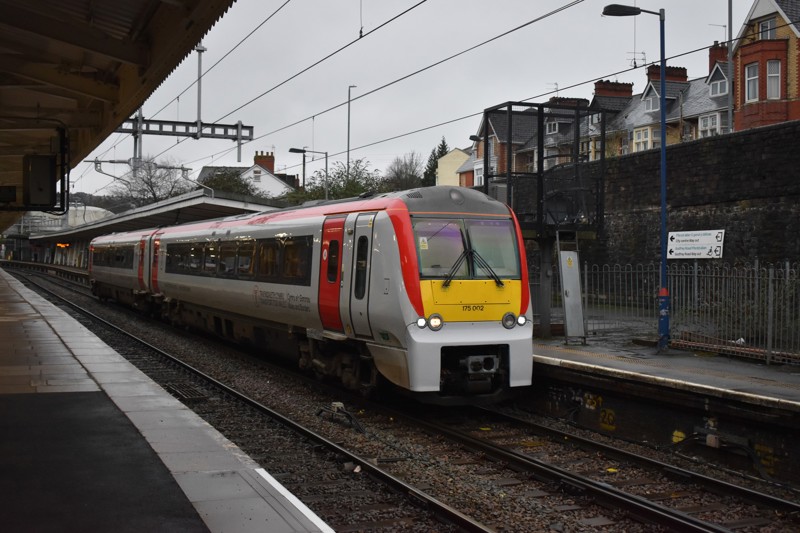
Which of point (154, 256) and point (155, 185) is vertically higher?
point (155, 185)

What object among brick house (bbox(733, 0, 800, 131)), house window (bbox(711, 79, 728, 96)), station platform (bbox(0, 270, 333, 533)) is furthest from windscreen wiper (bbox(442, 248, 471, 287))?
house window (bbox(711, 79, 728, 96))

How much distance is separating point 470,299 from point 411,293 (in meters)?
0.86

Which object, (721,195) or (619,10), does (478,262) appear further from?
(721,195)

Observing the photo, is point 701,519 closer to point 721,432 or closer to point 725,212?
point 721,432

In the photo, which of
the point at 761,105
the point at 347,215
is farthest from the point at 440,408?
the point at 761,105

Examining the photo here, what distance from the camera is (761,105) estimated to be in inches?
1350

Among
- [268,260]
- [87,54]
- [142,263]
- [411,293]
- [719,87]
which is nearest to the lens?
[411,293]

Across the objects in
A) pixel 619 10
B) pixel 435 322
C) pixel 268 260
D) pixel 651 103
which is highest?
pixel 651 103

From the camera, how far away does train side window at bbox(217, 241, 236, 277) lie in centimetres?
1611

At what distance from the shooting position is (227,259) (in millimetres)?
16438

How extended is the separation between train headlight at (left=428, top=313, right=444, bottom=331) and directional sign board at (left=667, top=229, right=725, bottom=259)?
12.5 metres

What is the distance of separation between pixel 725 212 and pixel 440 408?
41.2ft

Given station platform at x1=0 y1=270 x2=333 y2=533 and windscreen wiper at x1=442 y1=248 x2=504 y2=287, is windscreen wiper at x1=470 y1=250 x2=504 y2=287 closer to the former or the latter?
windscreen wiper at x1=442 y1=248 x2=504 y2=287

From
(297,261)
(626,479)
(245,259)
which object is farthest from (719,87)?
(626,479)
